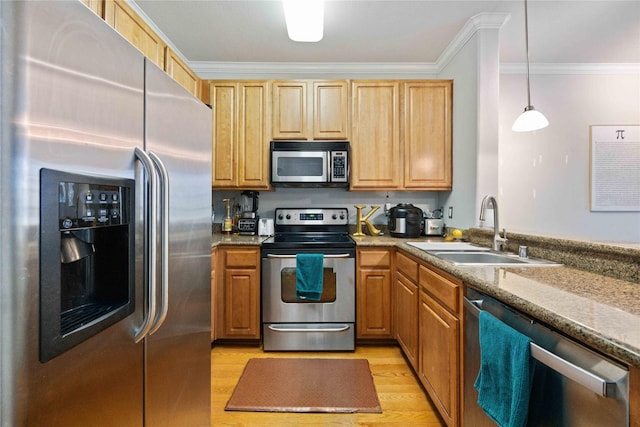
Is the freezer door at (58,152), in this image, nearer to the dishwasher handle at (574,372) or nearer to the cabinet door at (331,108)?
the dishwasher handle at (574,372)

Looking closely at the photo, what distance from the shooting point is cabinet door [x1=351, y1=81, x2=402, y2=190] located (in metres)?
2.90

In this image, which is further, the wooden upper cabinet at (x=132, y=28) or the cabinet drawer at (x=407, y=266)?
the cabinet drawer at (x=407, y=266)

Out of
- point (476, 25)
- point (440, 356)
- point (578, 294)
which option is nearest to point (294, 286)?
point (440, 356)

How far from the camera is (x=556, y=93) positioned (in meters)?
3.27

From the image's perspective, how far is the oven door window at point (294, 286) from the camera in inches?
98.0

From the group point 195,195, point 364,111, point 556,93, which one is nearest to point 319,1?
point 364,111

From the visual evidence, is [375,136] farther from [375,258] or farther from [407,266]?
[407,266]

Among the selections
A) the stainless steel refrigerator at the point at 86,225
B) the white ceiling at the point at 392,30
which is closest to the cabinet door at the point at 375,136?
the white ceiling at the point at 392,30

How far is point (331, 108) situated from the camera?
291cm

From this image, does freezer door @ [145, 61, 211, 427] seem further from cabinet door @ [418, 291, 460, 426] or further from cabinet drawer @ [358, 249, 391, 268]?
cabinet drawer @ [358, 249, 391, 268]

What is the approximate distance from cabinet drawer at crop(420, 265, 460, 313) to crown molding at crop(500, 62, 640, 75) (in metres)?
2.57

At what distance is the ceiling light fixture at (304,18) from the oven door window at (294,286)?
172 centimetres

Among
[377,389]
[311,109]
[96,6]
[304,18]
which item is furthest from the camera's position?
[311,109]

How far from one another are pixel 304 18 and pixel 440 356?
7.08ft
